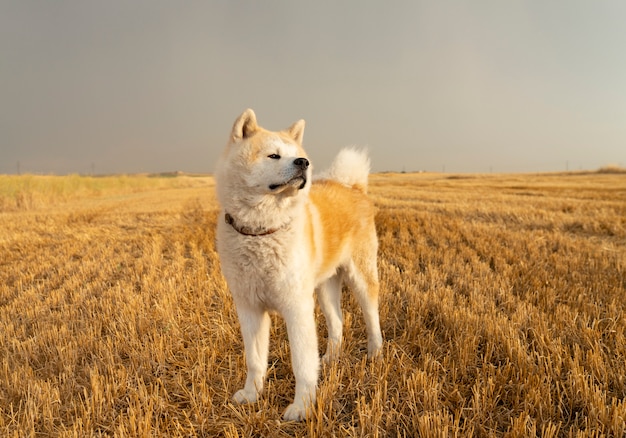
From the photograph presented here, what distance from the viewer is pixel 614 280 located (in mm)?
4898

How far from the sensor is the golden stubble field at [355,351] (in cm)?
240

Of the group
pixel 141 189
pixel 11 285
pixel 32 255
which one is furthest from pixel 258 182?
pixel 141 189

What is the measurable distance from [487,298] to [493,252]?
254cm

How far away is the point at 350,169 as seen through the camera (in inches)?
166

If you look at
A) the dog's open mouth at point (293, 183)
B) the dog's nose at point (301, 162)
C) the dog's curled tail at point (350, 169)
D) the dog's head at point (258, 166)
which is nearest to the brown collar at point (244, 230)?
the dog's head at point (258, 166)

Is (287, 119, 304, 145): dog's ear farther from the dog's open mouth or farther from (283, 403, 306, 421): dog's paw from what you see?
(283, 403, 306, 421): dog's paw

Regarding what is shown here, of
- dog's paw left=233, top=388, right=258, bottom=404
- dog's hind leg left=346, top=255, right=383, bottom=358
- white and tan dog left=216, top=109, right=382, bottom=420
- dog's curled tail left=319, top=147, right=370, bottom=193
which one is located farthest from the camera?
dog's curled tail left=319, top=147, right=370, bottom=193

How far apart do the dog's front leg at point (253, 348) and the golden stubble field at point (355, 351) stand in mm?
94

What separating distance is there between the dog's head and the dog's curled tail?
1.49 metres

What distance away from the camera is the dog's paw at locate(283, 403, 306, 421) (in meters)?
2.47

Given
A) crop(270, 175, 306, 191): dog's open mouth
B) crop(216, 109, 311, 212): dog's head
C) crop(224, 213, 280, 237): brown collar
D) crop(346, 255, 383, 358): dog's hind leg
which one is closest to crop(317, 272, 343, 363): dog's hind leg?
crop(346, 255, 383, 358): dog's hind leg

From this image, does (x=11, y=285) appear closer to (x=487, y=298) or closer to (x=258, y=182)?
(x=258, y=182)

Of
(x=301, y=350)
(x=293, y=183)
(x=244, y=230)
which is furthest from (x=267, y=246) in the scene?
(x=301, y=350)

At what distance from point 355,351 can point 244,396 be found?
46.9 inches
